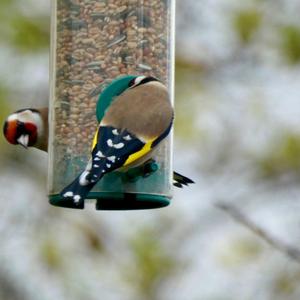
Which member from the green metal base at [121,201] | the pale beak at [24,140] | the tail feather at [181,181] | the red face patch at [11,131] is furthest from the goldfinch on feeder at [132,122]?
the red face patch at [11,131]

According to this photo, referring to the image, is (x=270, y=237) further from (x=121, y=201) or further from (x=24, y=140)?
(x=24, y=140)

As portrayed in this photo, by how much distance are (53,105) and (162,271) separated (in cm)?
328

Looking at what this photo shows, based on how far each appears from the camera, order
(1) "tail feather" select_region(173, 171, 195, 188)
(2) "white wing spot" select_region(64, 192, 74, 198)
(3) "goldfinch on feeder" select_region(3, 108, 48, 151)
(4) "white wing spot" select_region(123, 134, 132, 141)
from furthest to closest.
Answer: (3) "goldfinch on feeder" select_region(3, 108, 48, 151) < (1) "tail feather" select_region(173, 171, 195, 188) < (4) "white wing spot" select_region(123, 134, 132, 141) < (2) "white wing spot" select_region(64, 192, 74, 198)

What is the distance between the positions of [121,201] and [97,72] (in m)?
0.65

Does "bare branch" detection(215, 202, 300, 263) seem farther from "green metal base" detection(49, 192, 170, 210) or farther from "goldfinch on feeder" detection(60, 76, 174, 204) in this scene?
"goldfinch on feeder" detection(60, 76, 174, 204)

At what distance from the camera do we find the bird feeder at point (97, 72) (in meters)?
7.51

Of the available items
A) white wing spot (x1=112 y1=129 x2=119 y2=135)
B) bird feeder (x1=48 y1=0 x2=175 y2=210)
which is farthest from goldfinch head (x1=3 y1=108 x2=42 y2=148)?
white wing spot (x1=112 y1=129 x2=119 y2=135)

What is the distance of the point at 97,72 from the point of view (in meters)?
7.57

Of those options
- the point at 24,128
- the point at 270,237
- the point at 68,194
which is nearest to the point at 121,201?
the point at 68,194

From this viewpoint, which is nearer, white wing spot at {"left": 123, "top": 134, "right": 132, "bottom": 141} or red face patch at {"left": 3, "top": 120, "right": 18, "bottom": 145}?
white wing spot at {"left": 123, "top": 134, "right": 132, "bottom": 141}

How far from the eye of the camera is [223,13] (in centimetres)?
1085

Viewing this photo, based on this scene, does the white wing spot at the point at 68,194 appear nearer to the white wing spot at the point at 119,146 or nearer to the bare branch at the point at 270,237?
the white wing spot at the point at 119,146

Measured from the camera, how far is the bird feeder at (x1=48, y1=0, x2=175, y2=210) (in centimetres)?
751

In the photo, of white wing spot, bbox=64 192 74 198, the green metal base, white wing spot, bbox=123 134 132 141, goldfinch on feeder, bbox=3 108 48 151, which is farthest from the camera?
goldfinch on feeder, bbox=3 108 48 151
